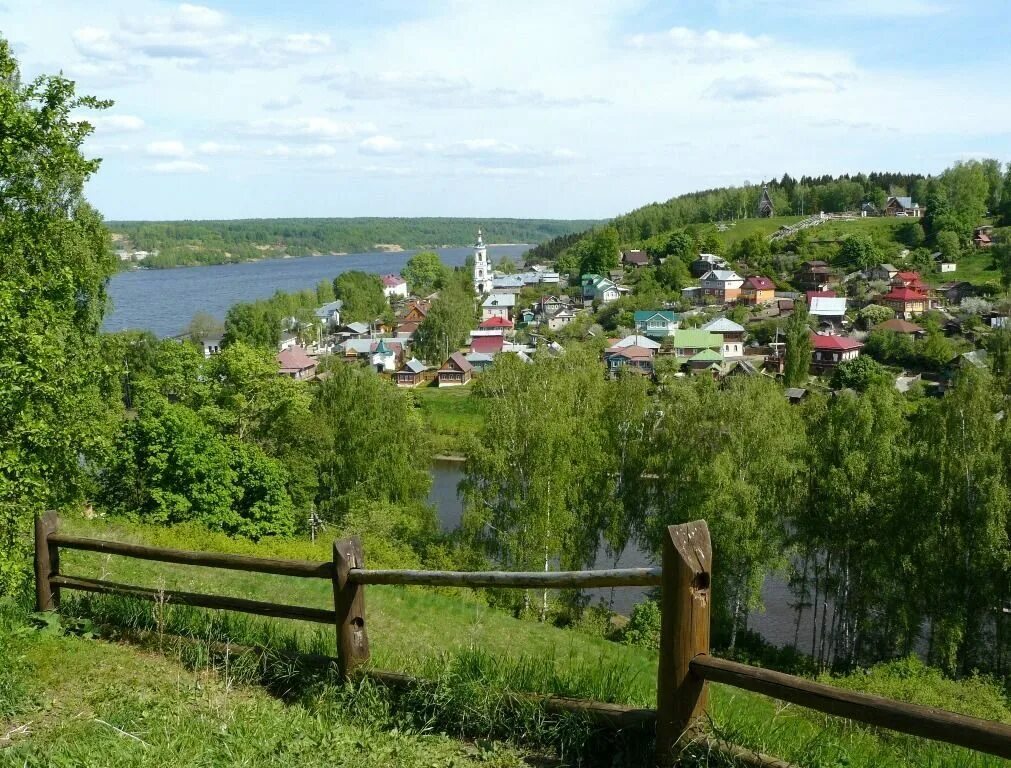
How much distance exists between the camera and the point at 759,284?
276 ft

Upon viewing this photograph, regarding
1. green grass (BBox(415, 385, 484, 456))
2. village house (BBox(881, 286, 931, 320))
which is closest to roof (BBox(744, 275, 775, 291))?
village house (BBox(881, 286, 931, 320))

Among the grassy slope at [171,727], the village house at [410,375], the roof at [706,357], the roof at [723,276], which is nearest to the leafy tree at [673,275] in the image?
the roof at [723,276]

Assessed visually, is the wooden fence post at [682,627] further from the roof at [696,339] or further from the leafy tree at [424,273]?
the leafy tree at [424,273]

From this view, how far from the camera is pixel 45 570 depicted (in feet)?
22.3

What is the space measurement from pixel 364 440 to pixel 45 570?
868 inches

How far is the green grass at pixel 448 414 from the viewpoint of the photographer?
4500 cm

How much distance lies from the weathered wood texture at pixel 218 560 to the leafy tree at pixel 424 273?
113m

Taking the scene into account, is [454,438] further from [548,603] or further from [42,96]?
[42,96]

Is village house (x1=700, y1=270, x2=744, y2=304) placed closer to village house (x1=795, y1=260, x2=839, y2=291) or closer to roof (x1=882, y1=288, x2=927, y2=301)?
village house (x1=795, y1=260, x2=839, y2=291)

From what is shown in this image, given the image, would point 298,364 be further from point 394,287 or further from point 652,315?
point 394,287

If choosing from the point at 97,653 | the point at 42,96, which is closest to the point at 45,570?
the point at 97,653

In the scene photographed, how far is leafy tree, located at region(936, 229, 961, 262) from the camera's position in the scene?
282ft

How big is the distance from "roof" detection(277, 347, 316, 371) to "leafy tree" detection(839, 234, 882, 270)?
5521 centimetres

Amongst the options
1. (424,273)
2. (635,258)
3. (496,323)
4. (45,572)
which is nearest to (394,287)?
(424,273)
